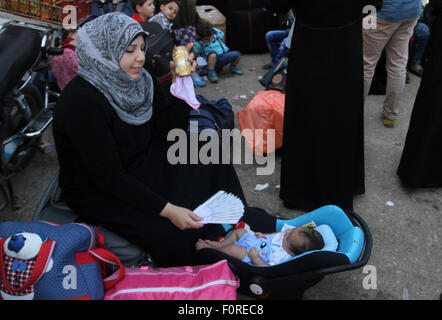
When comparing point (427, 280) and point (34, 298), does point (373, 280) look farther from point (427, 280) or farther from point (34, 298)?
point (34, 298)

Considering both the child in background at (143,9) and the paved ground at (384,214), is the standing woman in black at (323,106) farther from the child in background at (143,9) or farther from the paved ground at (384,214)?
the child in background at (143,9)

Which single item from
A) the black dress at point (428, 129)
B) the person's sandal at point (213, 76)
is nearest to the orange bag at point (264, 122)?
the black dress at point (428, 129)

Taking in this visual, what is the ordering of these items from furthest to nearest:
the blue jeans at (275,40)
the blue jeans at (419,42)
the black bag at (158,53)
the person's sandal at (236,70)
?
the person's sandal at (236,70), the blue jeans at (275,40), the blue jeans at (419,42), the black bag at (158,53)

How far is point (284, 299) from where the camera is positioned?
2.22m

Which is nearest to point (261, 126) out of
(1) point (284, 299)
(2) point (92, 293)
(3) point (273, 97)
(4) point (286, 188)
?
(3) point (273, 97)

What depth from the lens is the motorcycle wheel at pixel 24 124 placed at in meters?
3.28

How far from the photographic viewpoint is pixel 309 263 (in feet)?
6.64

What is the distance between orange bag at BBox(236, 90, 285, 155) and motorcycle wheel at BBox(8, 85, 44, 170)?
1922 mm

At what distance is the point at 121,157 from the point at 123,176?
0.16m

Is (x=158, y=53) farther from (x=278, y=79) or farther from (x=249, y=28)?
(x=249, y=28)

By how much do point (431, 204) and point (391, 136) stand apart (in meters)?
1.12

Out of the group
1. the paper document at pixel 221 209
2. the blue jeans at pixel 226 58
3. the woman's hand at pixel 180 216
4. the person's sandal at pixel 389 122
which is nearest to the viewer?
the woman's hand at pixel 180 216

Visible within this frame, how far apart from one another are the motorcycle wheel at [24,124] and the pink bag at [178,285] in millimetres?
1784

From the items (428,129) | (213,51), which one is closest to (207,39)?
(213,51)
